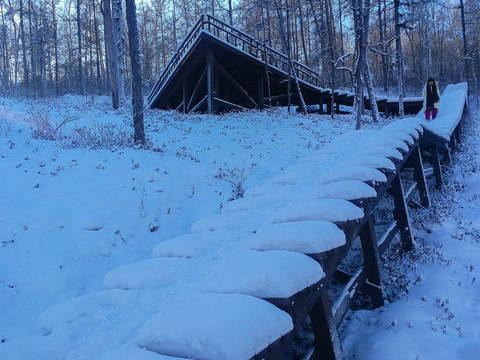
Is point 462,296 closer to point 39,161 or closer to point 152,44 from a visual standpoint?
point 39,161

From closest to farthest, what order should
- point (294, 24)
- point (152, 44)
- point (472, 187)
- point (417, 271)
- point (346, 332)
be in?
1. point (346, 332)
2. point (417, 271)
3. point (472, 187)
4. point (294, 24)
5. point (152, 44)

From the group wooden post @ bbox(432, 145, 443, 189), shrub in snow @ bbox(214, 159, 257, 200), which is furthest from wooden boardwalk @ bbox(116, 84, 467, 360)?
wooden post @ bbox(432, 145, 443, 189)

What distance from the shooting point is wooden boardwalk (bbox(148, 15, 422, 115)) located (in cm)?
1429

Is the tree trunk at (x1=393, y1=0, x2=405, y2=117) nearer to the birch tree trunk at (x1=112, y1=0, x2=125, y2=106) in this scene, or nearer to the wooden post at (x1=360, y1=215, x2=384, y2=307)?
the birch tree trunk at (x1=112, y1=0, x2=125, y2=106)

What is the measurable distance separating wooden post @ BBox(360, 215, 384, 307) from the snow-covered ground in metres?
0.18

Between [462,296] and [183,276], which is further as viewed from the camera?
[462,296]

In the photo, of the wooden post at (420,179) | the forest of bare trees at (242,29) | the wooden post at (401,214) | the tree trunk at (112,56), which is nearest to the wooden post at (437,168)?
the wooden post at (420,179)

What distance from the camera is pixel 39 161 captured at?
5926 mm

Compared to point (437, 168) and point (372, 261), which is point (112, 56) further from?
point (372, 261)

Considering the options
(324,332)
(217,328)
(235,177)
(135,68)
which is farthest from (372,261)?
(135,68)

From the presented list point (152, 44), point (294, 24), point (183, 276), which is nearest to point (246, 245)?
point (183, 276)

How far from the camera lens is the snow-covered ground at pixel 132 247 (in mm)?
2297

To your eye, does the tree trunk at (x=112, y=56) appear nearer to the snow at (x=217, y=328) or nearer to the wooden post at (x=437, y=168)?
the wooden post at (x=437, y=168)

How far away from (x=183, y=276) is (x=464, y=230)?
13.3 ft
